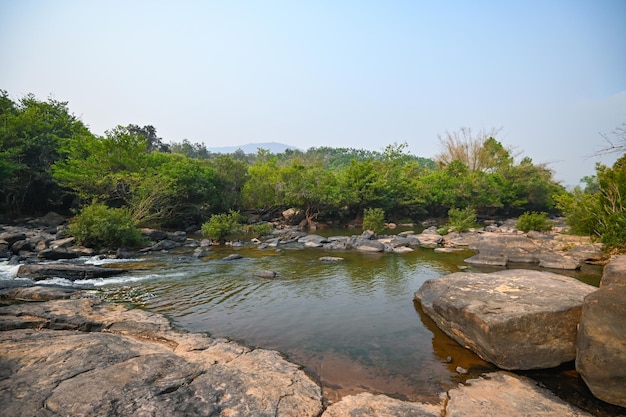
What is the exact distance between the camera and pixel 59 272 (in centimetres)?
1322

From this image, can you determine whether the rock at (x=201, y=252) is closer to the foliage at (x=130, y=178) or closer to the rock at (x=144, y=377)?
the foliage at (x=130, y=178)

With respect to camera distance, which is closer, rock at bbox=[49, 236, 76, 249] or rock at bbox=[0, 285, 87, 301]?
rock at bbox=[0, 285, 87, 301]

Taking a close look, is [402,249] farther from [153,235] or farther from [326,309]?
[153,235]


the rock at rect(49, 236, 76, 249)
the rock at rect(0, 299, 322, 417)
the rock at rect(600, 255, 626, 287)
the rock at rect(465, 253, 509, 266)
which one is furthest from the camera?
the rock at rect(49, 236, 76, 249)

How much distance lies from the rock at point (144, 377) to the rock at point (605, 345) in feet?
13.9

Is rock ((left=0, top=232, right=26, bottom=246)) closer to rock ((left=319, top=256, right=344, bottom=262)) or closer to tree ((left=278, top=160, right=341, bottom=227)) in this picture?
rock ((left=319, top=256, right=344, bottom=262))

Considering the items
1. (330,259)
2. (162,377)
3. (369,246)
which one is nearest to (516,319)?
(162,377)

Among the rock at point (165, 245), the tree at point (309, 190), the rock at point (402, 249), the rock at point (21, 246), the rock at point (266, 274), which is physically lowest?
the rock at point (266, 274)

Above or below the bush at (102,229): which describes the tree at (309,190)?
above

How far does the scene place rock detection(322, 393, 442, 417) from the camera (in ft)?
16.7

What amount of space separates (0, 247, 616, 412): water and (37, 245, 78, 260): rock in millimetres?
1064

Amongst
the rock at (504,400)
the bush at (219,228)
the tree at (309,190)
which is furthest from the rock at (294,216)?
the rock at (504,400)

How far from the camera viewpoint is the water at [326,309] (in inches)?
266

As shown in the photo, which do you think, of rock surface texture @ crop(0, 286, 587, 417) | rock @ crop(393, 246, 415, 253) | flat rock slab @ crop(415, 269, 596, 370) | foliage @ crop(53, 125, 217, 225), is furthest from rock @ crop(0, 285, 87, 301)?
rock @ crop(393, 246, 415, 253)
